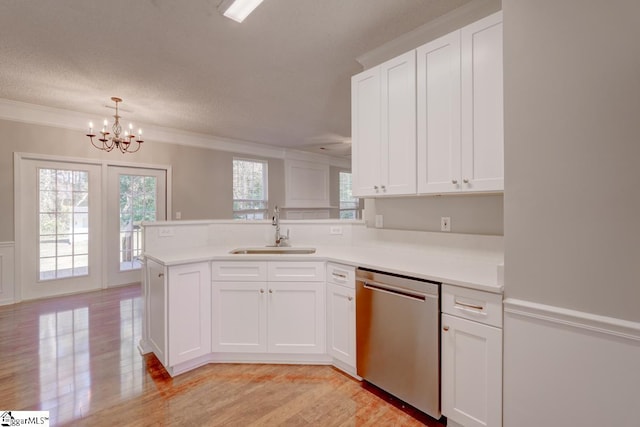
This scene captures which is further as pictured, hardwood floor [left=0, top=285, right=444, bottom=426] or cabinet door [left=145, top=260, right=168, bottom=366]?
cabinet door [left=145, top=260, right=168, bottom=366]

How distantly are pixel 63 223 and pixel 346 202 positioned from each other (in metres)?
5.99

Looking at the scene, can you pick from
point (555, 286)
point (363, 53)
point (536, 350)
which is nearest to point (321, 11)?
point (363, 53)

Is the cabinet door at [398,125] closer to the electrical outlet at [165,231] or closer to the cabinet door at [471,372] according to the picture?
the cabinet door at [471,372]

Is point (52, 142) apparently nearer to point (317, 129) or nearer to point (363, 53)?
point (317, 129)

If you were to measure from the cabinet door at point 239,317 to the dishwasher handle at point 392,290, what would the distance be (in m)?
0.82

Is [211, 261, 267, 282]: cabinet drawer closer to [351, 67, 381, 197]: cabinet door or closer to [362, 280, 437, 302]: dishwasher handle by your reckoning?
[362, 280, 437, 302]: dishwasher handle

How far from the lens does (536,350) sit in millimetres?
1334

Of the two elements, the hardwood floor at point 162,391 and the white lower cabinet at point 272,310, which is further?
the white lower cabinet at point 272,310

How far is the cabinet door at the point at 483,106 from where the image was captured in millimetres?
1695

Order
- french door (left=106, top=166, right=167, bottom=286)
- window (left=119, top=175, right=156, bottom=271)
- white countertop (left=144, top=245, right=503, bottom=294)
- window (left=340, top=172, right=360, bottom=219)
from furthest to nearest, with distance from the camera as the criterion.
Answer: window (left=340, top=172, right=360, bottom=219)
window (left=119, top=175, right=156, bottom=271)
french door (left=106, top=166, right=167, bottom=286)
white countertop (left=144, top=245, right=503, bottom=294)

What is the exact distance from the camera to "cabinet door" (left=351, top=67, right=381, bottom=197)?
7.65 ft

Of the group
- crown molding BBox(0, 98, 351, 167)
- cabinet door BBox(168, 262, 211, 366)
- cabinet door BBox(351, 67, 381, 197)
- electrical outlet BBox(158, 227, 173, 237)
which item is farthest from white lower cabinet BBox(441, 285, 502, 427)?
crown molding BBox(0, 98, 351, 167)

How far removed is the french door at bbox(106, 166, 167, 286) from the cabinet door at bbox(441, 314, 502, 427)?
15.4ft

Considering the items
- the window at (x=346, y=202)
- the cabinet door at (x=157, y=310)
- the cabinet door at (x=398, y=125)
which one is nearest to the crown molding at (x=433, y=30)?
the cabinet door at (x=398, y=125)
